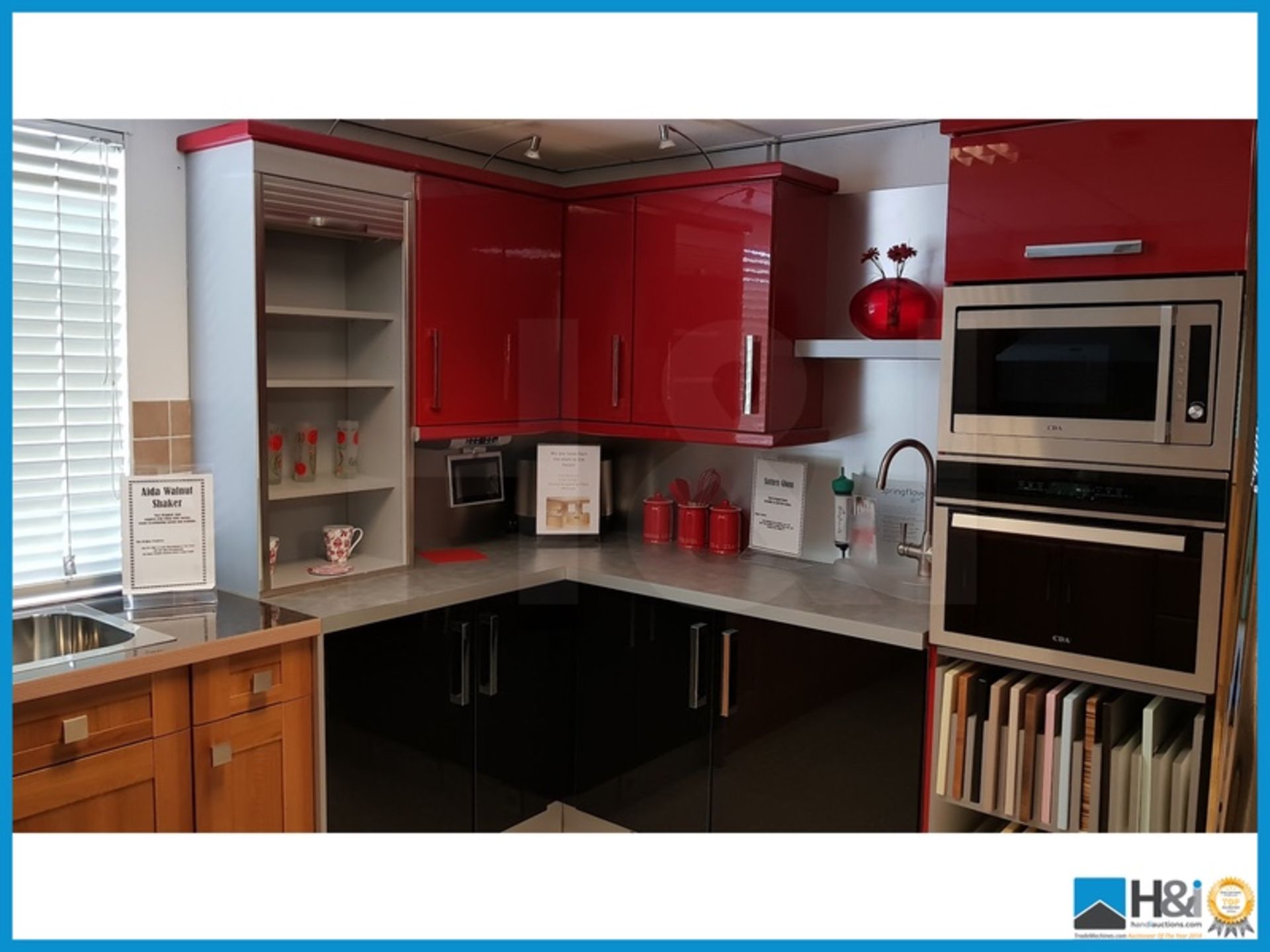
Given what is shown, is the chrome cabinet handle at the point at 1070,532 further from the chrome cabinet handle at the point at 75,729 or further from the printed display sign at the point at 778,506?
the chrome cabinet handle at the point at 75,729

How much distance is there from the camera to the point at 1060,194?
2.12 metres

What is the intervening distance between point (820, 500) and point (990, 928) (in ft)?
4.47

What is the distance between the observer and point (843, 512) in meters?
2.96

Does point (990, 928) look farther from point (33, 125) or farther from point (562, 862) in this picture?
point (33, 125)

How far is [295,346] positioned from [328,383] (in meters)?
0.23

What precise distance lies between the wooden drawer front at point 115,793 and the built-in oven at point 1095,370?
5.52ft

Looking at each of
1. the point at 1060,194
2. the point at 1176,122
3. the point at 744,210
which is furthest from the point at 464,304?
the point at 1176,122

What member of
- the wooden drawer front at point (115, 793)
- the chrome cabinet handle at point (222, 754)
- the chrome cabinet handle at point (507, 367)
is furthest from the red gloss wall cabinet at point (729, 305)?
the wooden drawer front at point (115, 793)

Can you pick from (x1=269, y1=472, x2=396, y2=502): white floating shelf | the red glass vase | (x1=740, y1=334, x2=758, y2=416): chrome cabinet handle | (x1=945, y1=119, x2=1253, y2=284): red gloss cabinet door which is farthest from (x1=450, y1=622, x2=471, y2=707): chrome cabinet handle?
(x1=945, y1=119, x2=1253, y2=284): red gloss cabinet door

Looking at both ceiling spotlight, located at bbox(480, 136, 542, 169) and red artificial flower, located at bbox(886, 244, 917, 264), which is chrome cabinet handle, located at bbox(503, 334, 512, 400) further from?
red artificial flower, located at bbox(886, 244, 917, 264)

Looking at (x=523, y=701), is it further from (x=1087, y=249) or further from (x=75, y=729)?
(x=1087, y=249)

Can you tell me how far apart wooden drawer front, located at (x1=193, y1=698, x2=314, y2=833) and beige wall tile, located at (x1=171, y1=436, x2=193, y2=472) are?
0.70m

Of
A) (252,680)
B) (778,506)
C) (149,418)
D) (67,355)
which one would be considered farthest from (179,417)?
(778,506)

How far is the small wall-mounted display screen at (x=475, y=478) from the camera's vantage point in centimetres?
317
